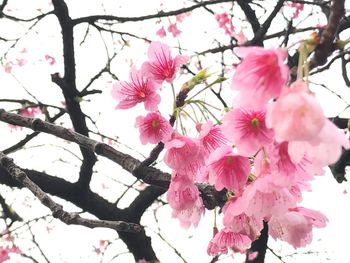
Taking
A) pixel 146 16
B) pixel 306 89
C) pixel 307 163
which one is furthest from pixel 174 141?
pixel 146 16

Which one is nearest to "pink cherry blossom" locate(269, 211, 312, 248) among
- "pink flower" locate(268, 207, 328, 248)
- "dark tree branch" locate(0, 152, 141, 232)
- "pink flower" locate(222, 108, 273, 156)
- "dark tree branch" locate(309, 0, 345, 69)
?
"pink flower" locate(268, 207, 328, 248)

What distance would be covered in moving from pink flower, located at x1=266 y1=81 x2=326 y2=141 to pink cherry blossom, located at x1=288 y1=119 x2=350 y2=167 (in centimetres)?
3

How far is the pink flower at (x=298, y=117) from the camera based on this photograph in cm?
73

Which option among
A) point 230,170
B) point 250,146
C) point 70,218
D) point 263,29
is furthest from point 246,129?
point 263,29

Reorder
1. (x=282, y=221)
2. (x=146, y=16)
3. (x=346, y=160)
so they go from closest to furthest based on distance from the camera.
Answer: (x=282, y=221), (x=346, y=160), (x=146, y=16)

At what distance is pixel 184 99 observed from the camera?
120cm

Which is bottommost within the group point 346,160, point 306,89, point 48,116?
point 306,89

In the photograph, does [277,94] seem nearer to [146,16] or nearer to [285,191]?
[285,191]

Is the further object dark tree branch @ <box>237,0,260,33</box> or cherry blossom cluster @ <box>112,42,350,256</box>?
dark tree branch @ <box>237,0,260,33</box>

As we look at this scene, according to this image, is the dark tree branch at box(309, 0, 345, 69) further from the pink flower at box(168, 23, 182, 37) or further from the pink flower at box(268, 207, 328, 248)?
the pink flower at box(168, 23, 182, 37)

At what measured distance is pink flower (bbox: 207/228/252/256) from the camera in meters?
1.40

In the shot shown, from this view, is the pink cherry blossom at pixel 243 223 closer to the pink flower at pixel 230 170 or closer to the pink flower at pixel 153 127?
the pink flower at pixel 230 170

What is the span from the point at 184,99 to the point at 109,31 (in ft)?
8.90

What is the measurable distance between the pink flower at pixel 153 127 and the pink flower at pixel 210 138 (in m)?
0.10
